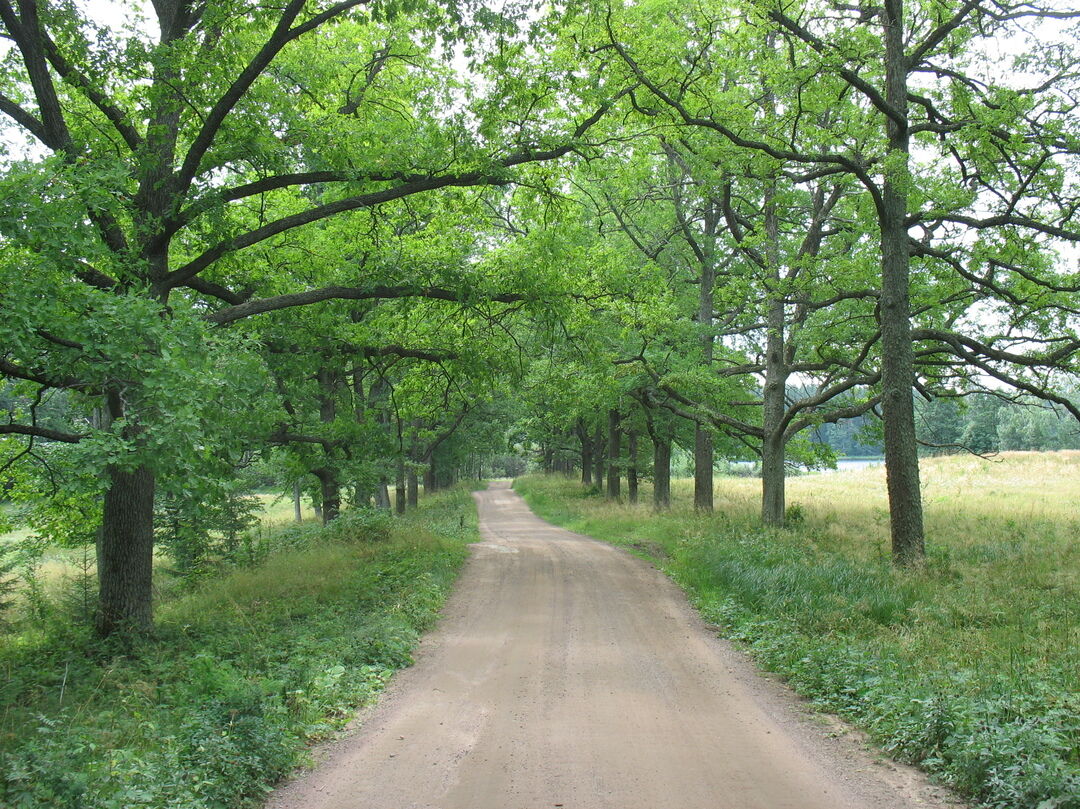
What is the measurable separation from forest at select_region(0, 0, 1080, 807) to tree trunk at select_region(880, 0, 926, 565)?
5cm

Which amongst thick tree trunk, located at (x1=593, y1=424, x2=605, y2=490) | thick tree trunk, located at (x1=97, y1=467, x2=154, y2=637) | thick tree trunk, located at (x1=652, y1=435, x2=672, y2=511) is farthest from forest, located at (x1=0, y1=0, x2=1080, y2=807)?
thick tree trunk, located at (x1=593, y1=424, x2=605, y2=490)

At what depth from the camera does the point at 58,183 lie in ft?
21.4

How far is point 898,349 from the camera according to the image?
1182 cm

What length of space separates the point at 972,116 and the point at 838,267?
10.9 ft

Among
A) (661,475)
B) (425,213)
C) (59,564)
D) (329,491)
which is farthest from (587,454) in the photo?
(425,213)

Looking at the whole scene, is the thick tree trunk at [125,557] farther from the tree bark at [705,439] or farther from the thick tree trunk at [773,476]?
the tree bark at [705,439]

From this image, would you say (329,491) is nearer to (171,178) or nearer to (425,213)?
(425,213)

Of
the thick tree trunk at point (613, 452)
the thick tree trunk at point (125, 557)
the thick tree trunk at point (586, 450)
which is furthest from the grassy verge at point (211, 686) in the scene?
the thick tree trunk at point (586, 450)

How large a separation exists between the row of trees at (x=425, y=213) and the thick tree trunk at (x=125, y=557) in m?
0.03

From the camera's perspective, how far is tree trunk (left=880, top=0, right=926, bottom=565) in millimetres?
11625

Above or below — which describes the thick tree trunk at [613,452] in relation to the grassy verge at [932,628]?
above

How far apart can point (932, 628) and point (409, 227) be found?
11666 millimetres

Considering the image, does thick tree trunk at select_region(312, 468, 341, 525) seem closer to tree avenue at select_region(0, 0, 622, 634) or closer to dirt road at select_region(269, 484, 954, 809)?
tree avenue at select_region(0, 0, 622, 634)

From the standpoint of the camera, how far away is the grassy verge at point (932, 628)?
15.3 ft
